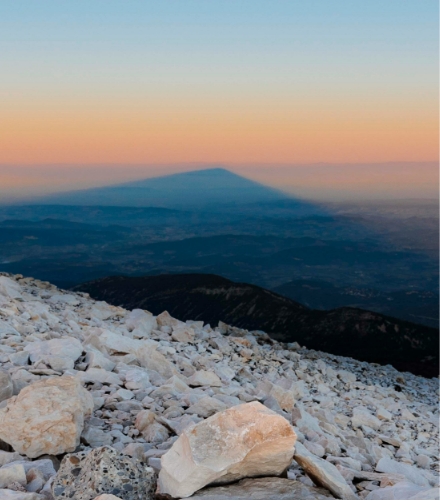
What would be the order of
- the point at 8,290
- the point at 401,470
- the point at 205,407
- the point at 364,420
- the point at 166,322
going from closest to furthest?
the point at 205,407, the point at 401,470, the point at 364,420, the point at 8,290, the point at 166,322

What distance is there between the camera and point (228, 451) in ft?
16.5

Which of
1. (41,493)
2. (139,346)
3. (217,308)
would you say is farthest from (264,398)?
(217,308)

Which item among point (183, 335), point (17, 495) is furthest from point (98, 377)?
point (183, 335)

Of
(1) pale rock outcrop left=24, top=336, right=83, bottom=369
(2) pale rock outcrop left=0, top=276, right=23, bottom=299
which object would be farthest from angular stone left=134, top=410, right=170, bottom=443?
(2) pale rock outcrop left=0, top=276, right=23, bottom=299

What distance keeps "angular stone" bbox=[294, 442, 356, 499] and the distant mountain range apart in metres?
42.6

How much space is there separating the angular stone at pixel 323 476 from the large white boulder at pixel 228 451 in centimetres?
33

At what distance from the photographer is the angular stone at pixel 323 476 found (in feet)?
18.3

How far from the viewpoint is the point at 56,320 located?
1300 centimetres

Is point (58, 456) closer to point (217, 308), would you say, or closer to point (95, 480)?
point (95, 480)

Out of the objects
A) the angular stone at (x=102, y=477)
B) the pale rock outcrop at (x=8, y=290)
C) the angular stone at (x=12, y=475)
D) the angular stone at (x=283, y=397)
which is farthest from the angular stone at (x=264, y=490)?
the pale rock outcrop at (x=8, y=290)

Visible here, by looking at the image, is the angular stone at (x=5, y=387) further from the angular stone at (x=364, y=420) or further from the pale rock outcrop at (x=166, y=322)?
the pale rock outcrop at (x=166, y=322)

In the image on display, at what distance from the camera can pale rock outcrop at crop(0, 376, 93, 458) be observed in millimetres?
5855

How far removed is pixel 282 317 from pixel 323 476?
81727 millimetres

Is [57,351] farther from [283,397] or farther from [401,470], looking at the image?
[401,470]
